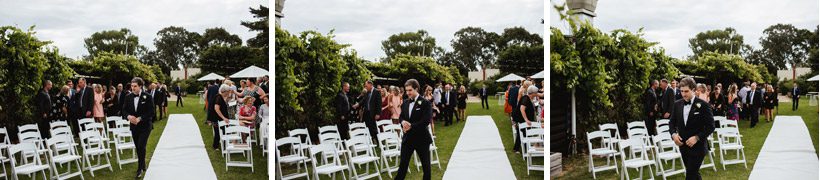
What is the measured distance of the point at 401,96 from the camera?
5.59 metres

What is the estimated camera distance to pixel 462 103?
5.82m

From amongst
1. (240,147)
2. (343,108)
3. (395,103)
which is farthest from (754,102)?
(240,147)

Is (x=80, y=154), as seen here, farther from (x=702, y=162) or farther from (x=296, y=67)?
(x=702, y=162)

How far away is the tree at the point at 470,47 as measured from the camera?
5785 millimetres

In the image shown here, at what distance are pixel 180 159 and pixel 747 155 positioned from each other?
15.6ft

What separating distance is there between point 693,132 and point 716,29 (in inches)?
38.5

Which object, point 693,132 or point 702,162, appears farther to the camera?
point 702,162

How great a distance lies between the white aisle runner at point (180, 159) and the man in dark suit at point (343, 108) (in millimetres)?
1113

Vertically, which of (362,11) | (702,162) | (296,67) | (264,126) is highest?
(362,11)

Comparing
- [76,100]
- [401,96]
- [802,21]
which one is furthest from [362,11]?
[802,21]

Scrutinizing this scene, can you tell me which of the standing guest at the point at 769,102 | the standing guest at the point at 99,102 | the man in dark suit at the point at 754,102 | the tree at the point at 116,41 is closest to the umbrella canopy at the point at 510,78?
the man in dark suit at the point at 754,102

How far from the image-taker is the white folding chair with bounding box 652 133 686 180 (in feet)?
18.9

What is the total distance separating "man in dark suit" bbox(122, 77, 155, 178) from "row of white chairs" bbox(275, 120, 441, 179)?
3.48 ft

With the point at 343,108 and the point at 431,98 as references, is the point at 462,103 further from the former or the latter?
the point at 343,108
